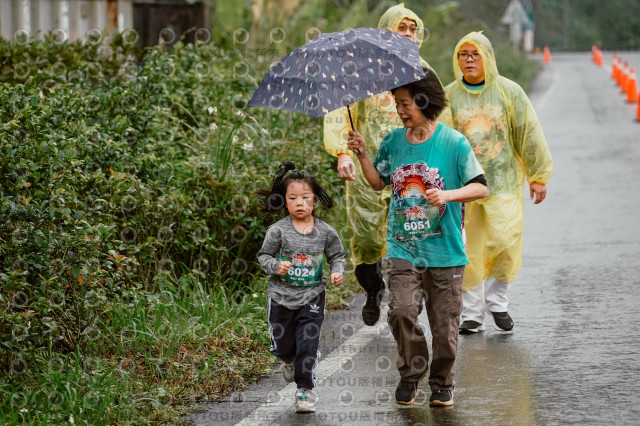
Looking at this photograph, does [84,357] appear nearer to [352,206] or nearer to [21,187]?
[21,187]

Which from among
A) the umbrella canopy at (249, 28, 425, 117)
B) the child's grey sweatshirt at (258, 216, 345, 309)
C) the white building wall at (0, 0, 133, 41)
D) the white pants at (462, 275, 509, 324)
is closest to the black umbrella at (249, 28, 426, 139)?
the umbrella canopy at (249, 28, 425, 117)

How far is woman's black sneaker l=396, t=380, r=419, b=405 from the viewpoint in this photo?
5949 mm

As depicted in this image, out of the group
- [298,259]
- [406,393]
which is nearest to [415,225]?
[298,259]

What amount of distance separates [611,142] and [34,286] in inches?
577

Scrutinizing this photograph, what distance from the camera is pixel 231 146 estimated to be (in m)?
9.25

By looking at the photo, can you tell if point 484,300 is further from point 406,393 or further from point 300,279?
point 300,279

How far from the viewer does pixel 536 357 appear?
6914mm

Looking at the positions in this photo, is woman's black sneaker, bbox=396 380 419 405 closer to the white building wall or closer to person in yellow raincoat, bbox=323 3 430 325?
person in yellow raincoat, bbox=323 3 430 325

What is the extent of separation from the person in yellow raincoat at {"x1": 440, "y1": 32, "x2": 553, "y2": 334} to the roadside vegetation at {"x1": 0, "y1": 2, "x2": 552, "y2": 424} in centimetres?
140

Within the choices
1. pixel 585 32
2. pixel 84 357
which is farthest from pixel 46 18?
pixel 585 32

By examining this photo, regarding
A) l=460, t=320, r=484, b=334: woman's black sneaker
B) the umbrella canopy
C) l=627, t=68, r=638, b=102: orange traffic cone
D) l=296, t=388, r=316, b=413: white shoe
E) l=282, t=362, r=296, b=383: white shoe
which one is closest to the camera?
the umbrella canopy

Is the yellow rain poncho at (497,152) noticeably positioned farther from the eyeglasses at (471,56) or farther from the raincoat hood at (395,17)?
the raincoat hood at (395,17)

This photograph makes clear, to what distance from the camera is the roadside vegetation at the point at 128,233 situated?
235 inches

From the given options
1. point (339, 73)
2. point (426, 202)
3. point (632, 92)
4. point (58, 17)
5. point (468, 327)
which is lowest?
point (468, 327)
